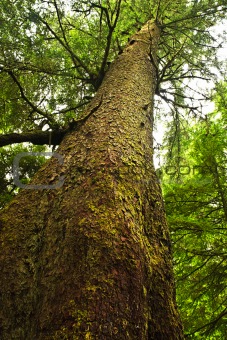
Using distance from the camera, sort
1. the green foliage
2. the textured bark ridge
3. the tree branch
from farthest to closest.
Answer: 1. the green foliage
2. the tree branch
3. the textured bark ridge

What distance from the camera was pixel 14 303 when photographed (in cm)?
134

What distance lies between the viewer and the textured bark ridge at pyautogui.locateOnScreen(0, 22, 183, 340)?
47.1 inches

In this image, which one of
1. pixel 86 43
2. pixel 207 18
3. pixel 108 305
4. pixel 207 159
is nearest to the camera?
pixel 108 305

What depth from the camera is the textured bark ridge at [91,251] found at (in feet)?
3.93

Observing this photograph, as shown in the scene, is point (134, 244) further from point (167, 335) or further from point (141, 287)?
point (167, 335)

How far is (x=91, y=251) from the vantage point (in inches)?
55.1

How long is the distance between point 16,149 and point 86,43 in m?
2.79

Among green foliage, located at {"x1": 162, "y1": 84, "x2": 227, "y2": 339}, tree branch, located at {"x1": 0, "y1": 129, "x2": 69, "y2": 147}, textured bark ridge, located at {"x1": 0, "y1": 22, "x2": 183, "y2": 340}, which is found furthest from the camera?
green foliage, located at {"x1": 162, "y1": 84, "x2": 227, "y2": 339}

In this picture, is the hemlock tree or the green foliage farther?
the green foliage

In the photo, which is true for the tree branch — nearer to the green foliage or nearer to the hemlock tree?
the hemlock tree

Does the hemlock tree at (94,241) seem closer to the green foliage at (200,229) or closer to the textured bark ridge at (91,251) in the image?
the textured bark ridge at (91,251)

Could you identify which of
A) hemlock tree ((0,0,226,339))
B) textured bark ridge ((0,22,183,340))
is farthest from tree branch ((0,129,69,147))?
textured bark ridge ((0,22,183,340))

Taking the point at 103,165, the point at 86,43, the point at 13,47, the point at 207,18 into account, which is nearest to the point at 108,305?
the point at 103,165

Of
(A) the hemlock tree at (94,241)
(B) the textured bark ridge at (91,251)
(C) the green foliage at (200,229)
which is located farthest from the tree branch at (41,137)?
(C) the green foliage at (200,229)
